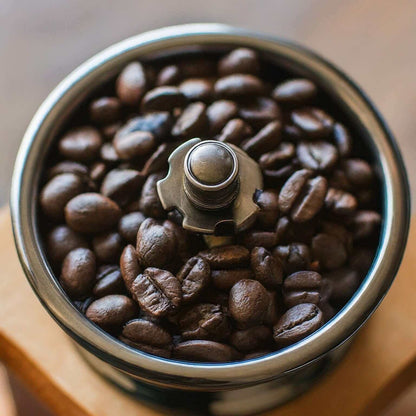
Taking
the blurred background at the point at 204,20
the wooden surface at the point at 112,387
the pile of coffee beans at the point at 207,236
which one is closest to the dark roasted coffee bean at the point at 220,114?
the pile of coffee beans at the point at 207,236

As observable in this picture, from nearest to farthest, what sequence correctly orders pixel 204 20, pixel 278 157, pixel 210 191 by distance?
pixel 210 191
pixel 278 157
pixel 204 20

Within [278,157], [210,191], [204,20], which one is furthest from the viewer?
[204,20]

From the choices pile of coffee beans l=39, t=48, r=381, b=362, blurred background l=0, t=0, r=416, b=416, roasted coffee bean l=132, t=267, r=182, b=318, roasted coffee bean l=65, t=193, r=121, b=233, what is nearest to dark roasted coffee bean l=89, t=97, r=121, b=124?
pile of coffee beans l=39, t=48, r=381, b=362

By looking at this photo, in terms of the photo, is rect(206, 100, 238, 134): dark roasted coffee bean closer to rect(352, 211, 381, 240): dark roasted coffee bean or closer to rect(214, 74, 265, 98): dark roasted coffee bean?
rect(214, 74, 265, 98): dark roasted coffee bean

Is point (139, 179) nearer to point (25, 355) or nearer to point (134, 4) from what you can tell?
point (25, 355)

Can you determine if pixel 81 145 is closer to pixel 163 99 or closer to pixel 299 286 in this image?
pixel 163 99

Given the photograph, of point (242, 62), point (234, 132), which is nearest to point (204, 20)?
point (242, 62)

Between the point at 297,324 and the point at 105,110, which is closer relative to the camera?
the point at 297,324
